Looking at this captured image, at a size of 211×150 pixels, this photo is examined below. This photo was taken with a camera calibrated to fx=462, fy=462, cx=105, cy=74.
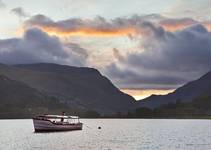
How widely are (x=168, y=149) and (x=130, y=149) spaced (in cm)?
1013

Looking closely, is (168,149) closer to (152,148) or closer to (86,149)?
(152,148)

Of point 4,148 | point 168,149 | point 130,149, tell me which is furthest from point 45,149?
point 168,149

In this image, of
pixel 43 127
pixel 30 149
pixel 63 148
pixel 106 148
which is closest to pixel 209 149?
pixel 106 148

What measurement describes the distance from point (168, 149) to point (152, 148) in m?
4.13

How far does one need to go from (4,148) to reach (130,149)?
102 feet

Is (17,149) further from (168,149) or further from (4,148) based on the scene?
(168,149)

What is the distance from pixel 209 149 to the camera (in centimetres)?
11475

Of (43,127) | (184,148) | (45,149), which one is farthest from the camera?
(43,127)

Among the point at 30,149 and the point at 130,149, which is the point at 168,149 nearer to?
the point at 130,149

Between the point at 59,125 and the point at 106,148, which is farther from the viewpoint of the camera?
the point at 59,125

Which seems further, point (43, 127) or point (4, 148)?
point (43, 127)

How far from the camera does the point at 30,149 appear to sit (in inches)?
4341

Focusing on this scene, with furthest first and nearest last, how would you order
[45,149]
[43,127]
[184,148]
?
[43,127] < [184,148] < [45,149]

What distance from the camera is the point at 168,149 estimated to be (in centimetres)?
11356
